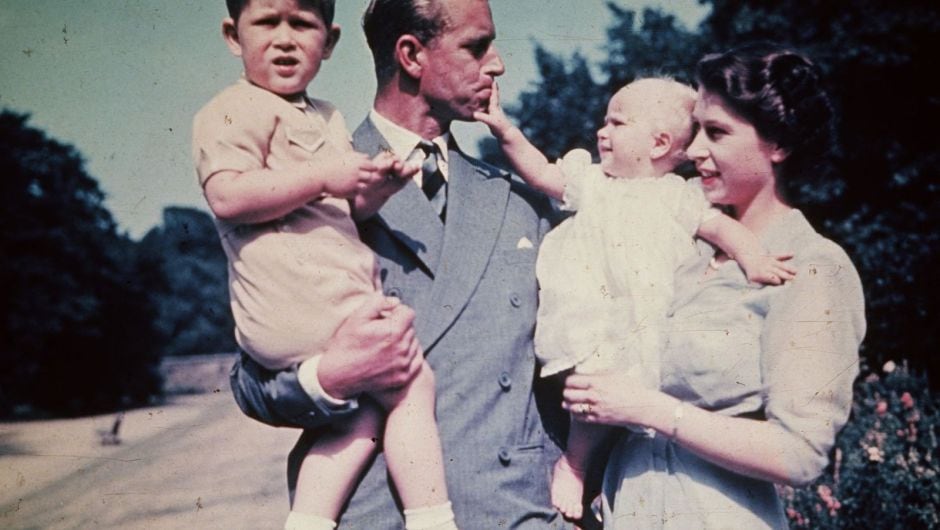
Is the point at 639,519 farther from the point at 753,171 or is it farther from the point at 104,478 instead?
the point at 104,478

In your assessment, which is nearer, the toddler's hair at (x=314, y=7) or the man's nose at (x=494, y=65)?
the toddler's hair at (x=314, y=7)

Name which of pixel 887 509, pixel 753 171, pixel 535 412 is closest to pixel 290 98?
pixel 535 412

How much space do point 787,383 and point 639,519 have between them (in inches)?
22.2

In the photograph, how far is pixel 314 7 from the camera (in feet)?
7.66

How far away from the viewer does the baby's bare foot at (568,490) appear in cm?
252

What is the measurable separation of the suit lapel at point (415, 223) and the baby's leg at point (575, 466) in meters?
0.65

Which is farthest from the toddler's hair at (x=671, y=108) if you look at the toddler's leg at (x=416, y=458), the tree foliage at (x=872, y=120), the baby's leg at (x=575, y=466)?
the tree foliage at (x=872, y=120)

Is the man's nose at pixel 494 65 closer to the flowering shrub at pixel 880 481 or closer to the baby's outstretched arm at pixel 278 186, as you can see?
the baby's outstretched arm at pixel 278 186

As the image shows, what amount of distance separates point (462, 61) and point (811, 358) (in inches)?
52.9

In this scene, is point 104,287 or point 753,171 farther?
point 104,287

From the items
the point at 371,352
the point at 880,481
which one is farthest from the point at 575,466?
the point at 880,481

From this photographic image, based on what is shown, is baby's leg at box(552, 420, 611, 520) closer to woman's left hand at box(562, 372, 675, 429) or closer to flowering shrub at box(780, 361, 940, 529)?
woman's left hand at box(562, 372, 675, 429)

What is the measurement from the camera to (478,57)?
8.84 feet

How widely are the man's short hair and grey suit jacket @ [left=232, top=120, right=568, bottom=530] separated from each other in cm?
32
